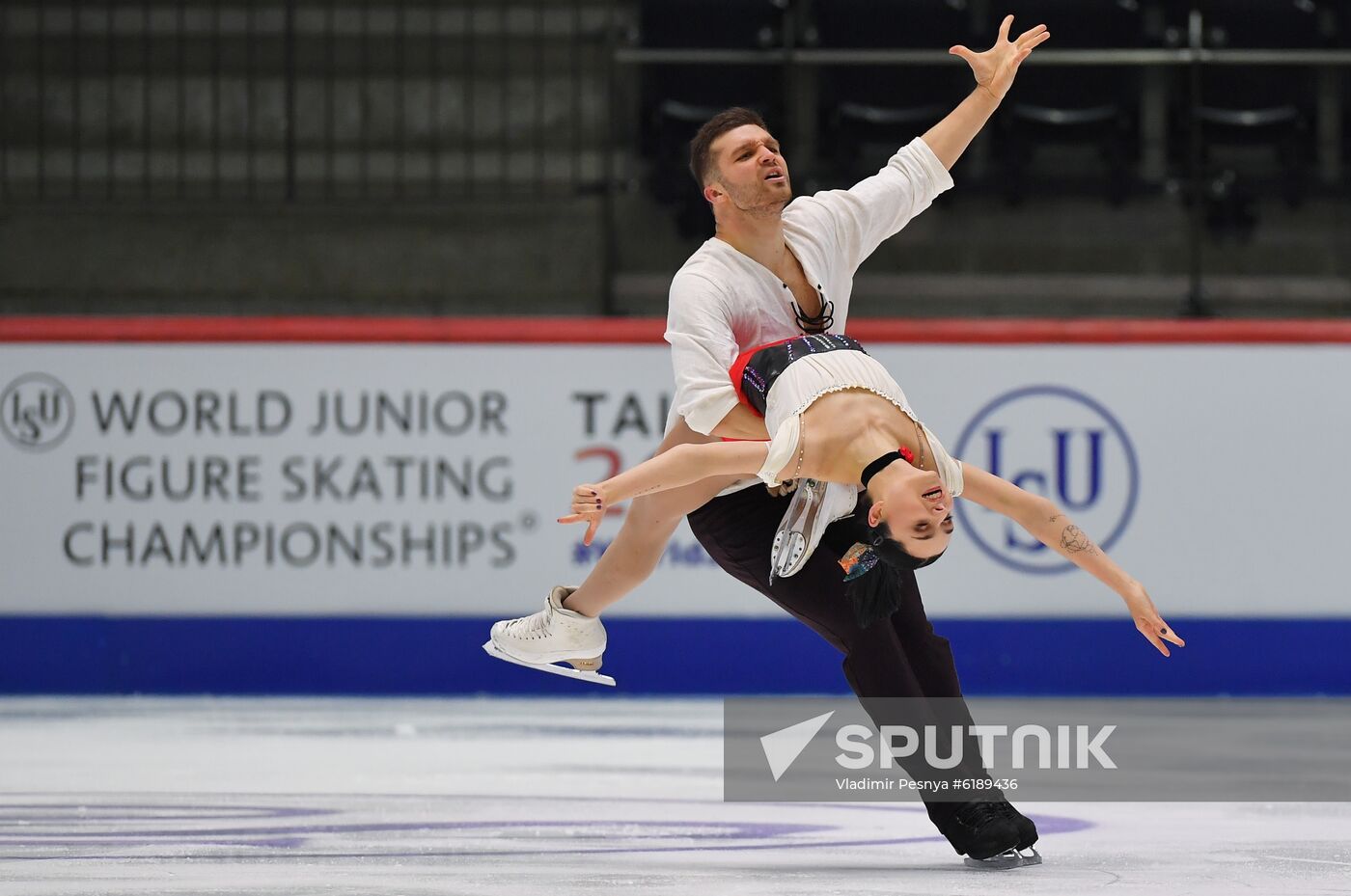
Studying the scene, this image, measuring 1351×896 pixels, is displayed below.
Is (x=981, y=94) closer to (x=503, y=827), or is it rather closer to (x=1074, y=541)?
(x=1074, y=541)

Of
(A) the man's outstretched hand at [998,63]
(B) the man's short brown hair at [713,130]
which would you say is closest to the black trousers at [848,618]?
(B) the man's short brown hair at [713,130]

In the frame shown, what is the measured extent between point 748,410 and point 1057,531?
0.67 m

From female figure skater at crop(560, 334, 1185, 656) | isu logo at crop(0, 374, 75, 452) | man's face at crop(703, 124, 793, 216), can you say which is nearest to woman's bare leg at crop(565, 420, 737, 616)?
female figure skater at crop(560, 334, 1185, 656)

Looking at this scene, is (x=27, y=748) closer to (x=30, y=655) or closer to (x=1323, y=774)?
(x=30, y=655)

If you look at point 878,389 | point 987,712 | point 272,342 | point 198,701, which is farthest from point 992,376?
point 878,389

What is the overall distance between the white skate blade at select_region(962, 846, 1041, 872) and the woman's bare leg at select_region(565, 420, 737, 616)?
37.2 inches

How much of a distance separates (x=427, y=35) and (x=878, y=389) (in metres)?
5.31

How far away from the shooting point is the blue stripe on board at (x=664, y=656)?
734cm

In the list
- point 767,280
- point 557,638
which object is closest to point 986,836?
point 557,638

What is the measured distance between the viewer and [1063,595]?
290 inches

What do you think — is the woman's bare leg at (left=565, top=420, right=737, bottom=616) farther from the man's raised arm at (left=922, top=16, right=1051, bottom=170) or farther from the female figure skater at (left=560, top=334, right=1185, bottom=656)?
the man's raised arm at (left=922, top=16, right=1051, bottom=170)

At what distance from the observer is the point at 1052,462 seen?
733 cm

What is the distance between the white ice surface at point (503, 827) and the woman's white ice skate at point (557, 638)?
0.38 m

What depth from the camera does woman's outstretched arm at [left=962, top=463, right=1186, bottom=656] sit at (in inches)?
147
